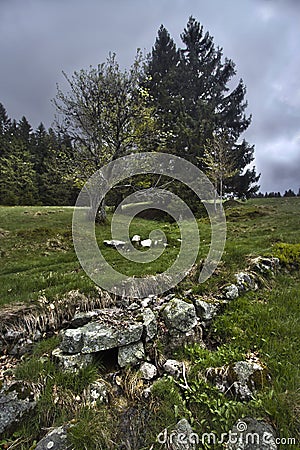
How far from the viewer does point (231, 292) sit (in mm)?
5254

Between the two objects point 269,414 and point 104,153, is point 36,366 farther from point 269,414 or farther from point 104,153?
point 104,153

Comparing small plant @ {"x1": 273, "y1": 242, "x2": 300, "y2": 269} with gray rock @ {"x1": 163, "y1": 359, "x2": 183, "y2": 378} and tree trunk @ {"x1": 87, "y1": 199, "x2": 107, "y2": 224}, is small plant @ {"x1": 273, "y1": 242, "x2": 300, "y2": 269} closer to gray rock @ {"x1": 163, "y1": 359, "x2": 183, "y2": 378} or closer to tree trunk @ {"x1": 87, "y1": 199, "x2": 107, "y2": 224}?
gray rock @ {"x1": 163, "y1": 359, "x2": 183, "y2": 378}

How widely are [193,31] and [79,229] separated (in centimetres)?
3363

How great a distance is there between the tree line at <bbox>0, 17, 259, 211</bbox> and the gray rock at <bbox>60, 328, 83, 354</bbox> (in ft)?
41.8

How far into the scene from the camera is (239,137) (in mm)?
31547

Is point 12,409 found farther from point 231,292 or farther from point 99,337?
point 231,292

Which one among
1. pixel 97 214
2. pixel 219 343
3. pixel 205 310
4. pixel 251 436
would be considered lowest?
pixel 251 436

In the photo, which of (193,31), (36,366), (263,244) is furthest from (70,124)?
(193,31)

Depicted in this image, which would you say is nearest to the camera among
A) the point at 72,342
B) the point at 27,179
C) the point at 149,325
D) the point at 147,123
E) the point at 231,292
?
the point at 72,342

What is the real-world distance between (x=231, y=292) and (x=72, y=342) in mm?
3416

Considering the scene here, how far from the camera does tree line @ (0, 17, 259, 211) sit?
50.1 feet

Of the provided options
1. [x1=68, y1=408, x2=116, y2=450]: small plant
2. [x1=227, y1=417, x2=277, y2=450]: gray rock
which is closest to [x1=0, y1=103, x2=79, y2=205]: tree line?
[x1=68, y1=408, x2=116, y2=450]: small plant

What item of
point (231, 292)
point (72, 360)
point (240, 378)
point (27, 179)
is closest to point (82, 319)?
point (72, 360)

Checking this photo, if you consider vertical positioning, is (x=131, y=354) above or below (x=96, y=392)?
above
